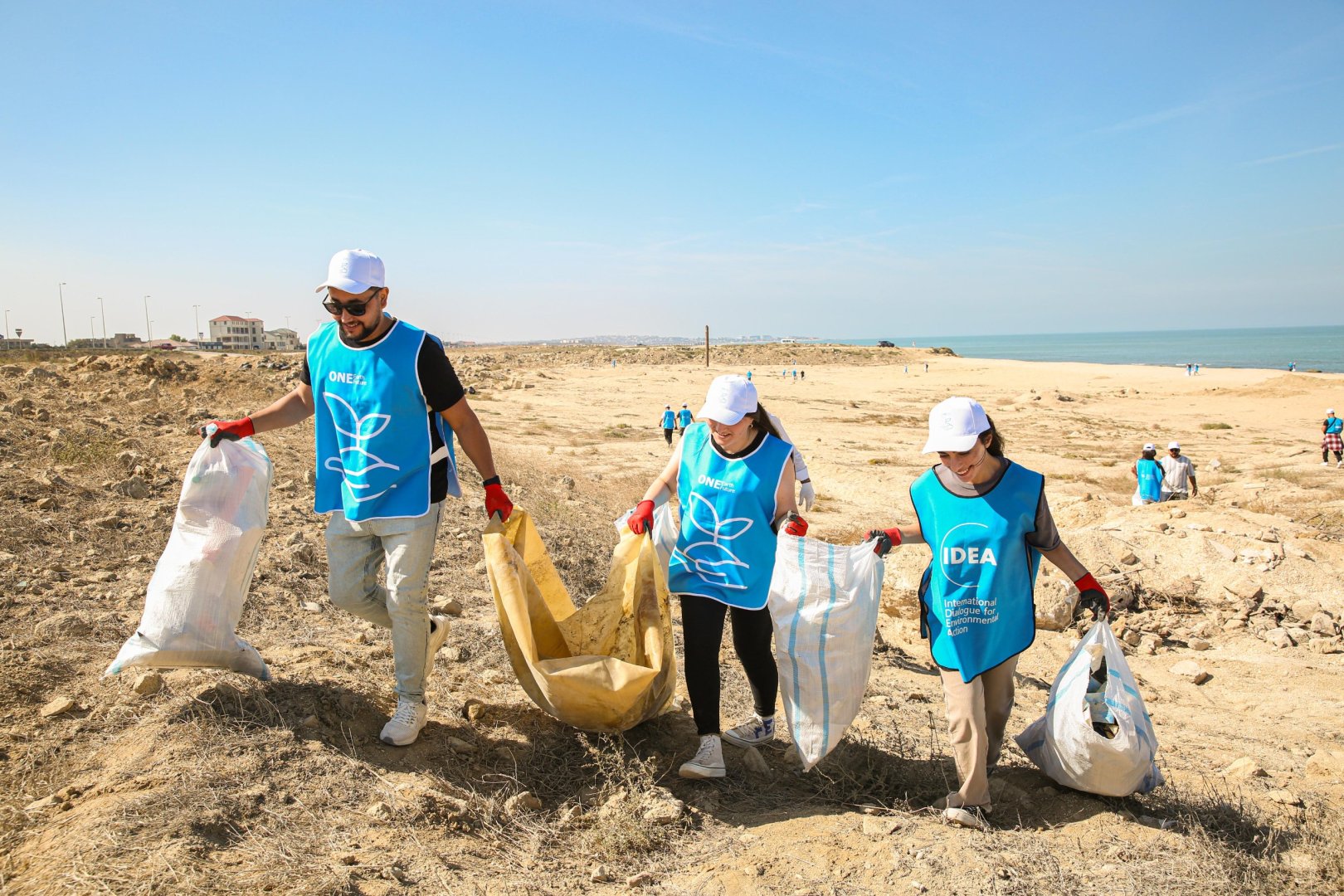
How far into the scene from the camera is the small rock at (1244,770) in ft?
10.9

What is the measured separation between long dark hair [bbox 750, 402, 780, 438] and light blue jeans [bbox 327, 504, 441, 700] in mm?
1241

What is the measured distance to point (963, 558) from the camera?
288 centimetres

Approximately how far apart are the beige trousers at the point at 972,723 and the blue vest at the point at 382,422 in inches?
76.9

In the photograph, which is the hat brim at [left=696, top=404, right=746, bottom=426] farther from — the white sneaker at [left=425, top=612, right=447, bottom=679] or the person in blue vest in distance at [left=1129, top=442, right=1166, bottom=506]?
the person in blue vest in distance at [left=1129, top=442, right=1166, bottom=506]

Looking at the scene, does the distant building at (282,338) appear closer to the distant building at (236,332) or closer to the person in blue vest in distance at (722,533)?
the distant building at (236,332)

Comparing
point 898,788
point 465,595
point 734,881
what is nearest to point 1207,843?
point 898,788

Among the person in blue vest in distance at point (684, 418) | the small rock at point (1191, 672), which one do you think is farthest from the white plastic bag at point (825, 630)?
the person in blue vest in distance at point (684, 418)

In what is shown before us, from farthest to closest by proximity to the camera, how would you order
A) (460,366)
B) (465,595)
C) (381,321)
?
(460,366) → (465,595) → (381,321)

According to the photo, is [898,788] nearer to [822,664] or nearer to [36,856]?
[822,664]

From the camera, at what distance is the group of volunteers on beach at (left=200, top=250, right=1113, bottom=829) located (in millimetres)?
2855

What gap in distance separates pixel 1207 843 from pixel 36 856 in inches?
129

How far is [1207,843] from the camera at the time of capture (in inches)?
102

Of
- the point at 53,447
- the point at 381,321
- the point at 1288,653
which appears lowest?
the point at 1288,653

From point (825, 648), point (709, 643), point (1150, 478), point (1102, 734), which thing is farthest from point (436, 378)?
point (1150, 478)
